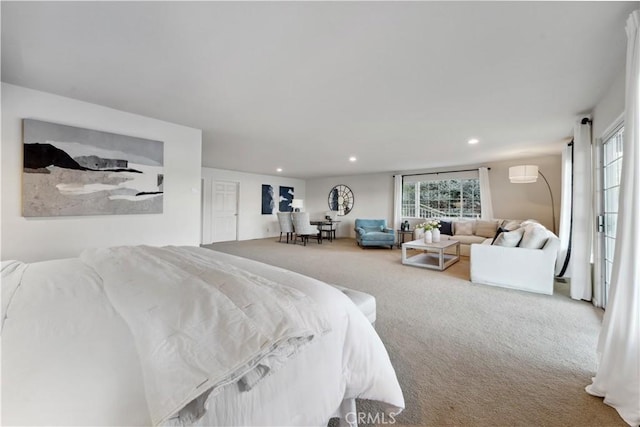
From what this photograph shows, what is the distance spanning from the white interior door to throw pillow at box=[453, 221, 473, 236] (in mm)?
6332

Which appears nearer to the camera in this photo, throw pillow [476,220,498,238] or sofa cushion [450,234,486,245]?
sofa cushion [450,234,486,245]

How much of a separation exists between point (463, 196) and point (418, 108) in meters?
4.85

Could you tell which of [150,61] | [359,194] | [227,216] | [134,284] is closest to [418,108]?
[150,61]

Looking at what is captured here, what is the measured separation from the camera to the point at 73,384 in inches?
27.0

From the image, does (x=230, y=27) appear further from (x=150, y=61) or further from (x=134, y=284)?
(x=134, y=284)

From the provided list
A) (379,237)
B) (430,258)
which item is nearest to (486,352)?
(430,258)

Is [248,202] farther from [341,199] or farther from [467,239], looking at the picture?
[467,239]

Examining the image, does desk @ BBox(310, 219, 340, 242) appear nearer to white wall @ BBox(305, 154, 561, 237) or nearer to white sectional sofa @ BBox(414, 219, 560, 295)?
white wall @ BBox(305, 154, 561, 237)

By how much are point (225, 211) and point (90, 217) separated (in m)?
4.85

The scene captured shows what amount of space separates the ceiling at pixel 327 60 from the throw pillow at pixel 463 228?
296 cm

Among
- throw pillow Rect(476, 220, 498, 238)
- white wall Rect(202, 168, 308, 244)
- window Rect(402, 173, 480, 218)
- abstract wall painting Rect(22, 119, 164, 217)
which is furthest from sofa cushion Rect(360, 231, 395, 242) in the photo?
abstract wall painting Rect(22, 119, 164, 217)

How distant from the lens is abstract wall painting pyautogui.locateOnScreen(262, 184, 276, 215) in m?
8.62

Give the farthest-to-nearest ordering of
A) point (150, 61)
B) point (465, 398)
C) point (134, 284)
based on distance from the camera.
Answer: point (150, 61)
point (465, 398)
point (134, 284)

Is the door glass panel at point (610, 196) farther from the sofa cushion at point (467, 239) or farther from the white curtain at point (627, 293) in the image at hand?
the sofa cushion at point (467, 239)
